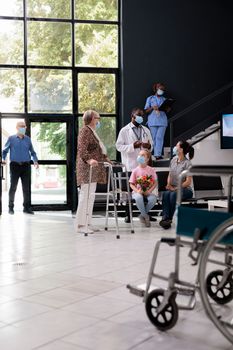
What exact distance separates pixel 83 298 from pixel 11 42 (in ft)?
22.3

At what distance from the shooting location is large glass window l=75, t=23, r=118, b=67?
9164 mm

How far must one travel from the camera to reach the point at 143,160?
631cm

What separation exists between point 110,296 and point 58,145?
6038mm

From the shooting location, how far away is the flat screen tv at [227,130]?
29.7ft

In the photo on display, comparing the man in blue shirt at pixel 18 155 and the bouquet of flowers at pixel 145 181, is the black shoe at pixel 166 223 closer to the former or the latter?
the bouquet of flowers at pixel 145 181

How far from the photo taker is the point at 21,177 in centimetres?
834

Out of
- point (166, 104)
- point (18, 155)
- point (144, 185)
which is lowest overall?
point (144, 185)

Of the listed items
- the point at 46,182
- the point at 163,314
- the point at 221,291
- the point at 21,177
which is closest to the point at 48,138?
the point at 46,182

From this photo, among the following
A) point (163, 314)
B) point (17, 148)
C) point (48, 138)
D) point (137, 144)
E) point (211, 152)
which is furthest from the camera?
point (211, 152)

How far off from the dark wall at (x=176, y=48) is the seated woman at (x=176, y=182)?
317cm

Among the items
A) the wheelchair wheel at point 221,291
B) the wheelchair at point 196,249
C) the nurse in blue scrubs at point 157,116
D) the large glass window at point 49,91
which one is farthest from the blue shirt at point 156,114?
the wheelchair at point 196,249

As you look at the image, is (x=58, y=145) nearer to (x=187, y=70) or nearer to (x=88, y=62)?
(x=88, y=62)

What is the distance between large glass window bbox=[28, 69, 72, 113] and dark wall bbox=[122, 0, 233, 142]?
1.04m

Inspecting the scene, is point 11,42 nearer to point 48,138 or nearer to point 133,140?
point 48,138
